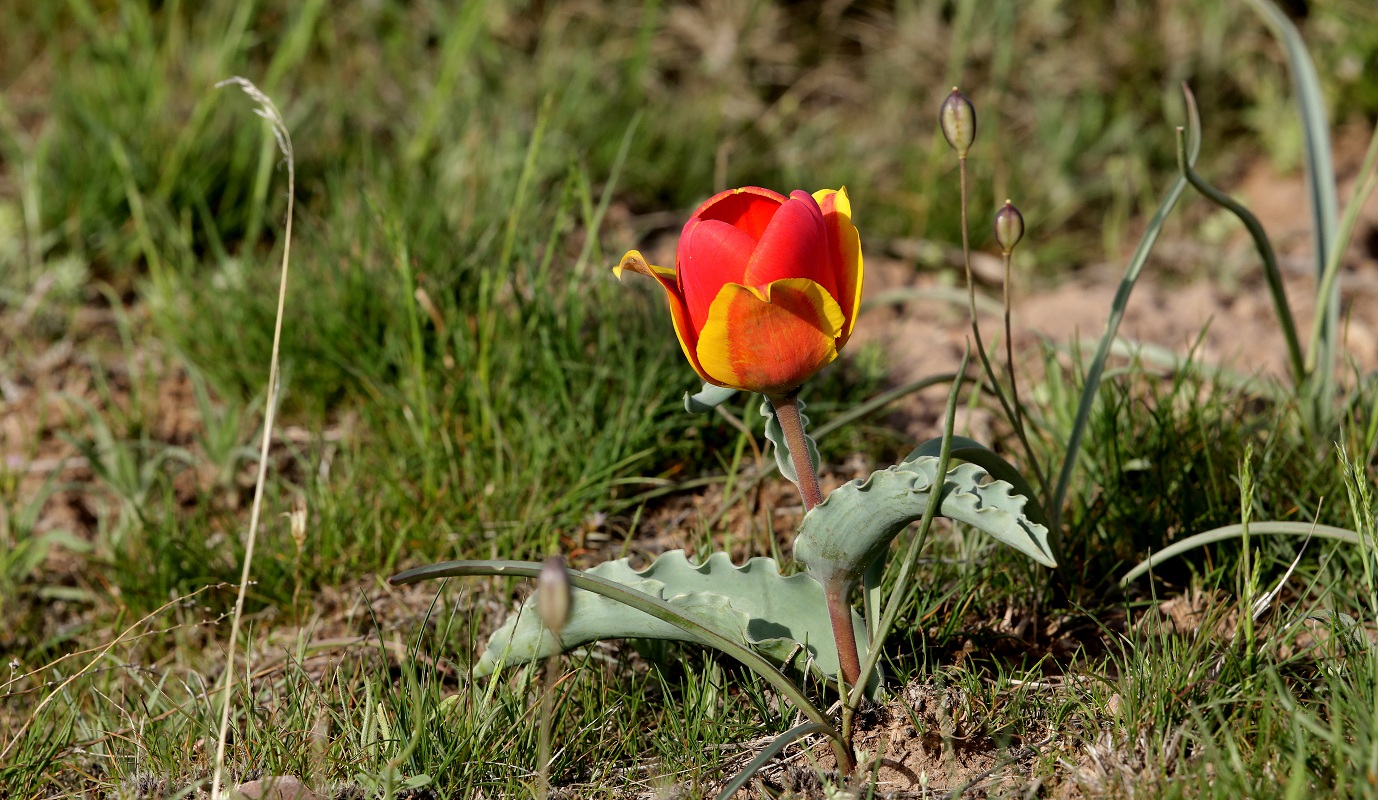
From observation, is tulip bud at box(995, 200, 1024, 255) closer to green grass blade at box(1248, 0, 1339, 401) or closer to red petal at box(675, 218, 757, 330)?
red petal at box(675, 218, 757, 330)

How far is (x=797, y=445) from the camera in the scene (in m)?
1.38

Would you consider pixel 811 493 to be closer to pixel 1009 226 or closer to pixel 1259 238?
pixel 1009 226

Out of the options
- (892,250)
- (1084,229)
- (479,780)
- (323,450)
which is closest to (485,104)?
(892,250)

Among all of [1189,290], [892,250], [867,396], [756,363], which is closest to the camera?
[756,363]

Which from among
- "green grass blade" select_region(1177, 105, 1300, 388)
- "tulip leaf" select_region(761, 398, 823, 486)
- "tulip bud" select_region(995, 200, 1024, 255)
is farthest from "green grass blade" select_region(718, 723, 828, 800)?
"green grass blade" select_region(1177, 105, 1300, 388)

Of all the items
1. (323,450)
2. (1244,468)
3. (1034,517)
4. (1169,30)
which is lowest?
(323,450)

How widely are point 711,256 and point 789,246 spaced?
88mm

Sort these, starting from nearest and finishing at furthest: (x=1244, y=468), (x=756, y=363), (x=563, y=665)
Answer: (x=756, y=363)
(x=1244, y=468)
(x=563, y=665)

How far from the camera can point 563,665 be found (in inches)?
67.6

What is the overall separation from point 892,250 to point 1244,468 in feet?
6.58

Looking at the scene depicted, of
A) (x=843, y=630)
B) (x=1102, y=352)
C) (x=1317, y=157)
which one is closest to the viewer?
(x=843, y=630)

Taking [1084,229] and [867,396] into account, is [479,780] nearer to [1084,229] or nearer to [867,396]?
[867,396]

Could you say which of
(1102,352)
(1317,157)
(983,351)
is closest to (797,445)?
(983,351)

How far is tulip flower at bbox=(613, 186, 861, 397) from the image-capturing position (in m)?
1.23
